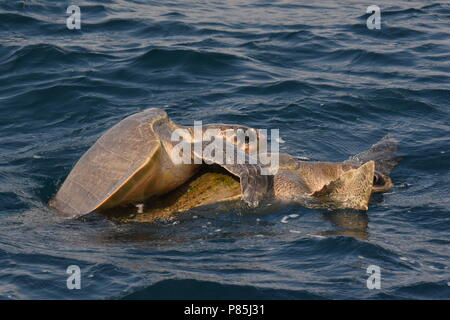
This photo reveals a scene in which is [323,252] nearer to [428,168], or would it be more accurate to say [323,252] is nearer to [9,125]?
[428,168]

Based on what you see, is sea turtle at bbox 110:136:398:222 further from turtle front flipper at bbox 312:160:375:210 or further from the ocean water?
the ocean water

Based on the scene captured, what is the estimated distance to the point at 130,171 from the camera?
241 inches

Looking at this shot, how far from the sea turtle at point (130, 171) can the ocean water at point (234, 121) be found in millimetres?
205

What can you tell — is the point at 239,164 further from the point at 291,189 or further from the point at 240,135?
the point at 240,135

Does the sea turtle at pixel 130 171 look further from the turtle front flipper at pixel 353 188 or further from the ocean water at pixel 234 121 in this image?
the turtle front flipper at pixel 353 188

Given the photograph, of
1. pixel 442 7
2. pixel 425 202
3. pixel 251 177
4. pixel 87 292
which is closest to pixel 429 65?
pixel 442 7

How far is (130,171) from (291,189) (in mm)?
1517

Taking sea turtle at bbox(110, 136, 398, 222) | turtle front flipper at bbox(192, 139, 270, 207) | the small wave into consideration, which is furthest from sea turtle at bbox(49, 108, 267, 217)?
the small wave

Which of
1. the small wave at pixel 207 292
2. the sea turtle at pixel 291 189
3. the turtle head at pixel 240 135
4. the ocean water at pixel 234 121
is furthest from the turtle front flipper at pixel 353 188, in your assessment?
the small wave at pixel 207 292

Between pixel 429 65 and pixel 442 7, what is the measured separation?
337 centimetres

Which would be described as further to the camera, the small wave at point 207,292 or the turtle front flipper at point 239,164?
the turtle front flipper at point 239,164

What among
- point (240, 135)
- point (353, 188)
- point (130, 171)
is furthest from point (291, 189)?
point (130, 171)

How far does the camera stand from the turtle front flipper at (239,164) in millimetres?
6055

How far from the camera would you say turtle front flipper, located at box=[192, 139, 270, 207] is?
6055mm
